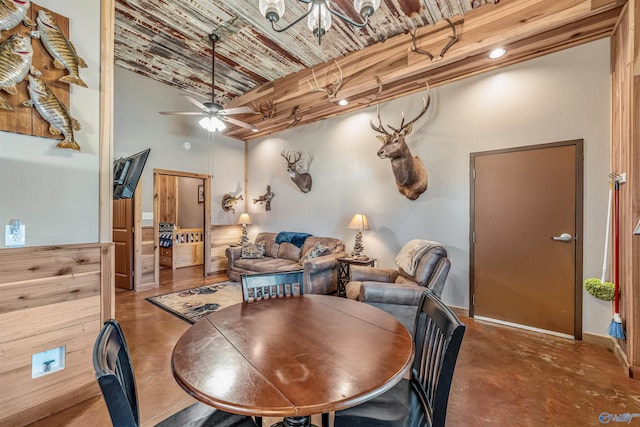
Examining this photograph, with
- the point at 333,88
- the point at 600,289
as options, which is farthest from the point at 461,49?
the point at 600,289

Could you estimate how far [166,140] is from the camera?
515cm

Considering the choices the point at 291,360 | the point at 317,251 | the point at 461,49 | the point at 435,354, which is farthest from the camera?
the point at 317,251

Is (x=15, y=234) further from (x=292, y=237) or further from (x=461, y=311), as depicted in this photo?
(x=461, y=311)

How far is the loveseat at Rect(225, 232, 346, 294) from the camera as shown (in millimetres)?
3910

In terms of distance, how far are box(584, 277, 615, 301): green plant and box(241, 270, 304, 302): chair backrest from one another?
2832 millimetres

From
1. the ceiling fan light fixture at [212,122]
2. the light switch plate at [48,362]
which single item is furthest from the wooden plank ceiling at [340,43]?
the light switch plate at [48,362]

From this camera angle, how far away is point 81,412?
6.16ft

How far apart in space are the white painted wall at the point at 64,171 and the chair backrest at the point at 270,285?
4.14 feet

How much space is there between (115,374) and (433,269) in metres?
2.75

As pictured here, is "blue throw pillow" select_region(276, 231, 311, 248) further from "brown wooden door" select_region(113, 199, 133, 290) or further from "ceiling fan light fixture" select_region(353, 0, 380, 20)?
"ceiling fan light fixture" select_region(353, 0, 380, 20)

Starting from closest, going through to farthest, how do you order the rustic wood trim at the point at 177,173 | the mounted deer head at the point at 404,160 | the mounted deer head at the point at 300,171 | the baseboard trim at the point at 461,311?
1. the mounted deer head at the point at 404,160
2. the baseboard trim at the point at 461,311
3. the rustic wood trim at the point at 177,173
4. the mounted deer head at the point at 300,171

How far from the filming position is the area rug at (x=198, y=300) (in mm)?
3632

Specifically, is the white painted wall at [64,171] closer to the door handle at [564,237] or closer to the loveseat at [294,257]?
the loveseat at [294,257]

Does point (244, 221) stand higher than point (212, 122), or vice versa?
point (212, 122)
